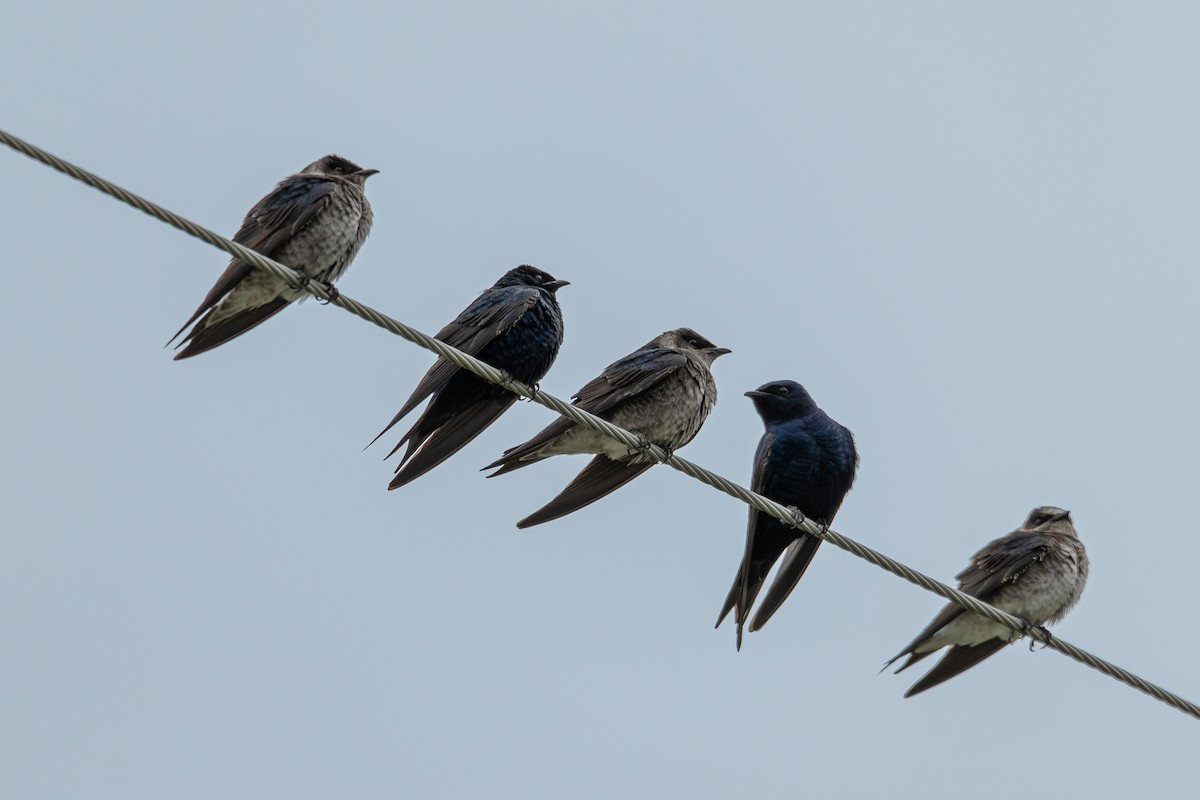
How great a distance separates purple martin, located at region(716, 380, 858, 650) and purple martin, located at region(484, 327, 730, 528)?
57 cm

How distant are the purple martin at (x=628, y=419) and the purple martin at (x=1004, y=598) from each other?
5.91 feet

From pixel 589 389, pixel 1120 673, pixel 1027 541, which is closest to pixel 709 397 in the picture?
pixel 589 389

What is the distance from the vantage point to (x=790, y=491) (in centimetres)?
944

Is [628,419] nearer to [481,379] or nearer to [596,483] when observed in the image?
[596,483]

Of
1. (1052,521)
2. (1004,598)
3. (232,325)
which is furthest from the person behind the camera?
(1052,521)

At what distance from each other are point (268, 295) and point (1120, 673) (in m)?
4.45

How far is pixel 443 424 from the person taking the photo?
895 centimetres

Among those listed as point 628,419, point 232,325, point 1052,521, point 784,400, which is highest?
point 1052,521

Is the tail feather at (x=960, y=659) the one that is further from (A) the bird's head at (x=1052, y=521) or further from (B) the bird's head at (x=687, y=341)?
(B) the bird's head at (x=687, y=341)

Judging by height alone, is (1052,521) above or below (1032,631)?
above

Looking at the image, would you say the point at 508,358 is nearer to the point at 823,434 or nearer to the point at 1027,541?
the point at 823,434

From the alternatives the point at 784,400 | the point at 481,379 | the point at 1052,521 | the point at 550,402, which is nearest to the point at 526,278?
the point at 481,379

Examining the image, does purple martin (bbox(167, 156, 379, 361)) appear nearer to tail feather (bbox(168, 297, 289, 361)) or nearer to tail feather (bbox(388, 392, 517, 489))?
tail feather (bbox(168, 297, 289, 361))

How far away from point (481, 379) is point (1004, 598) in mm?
3259
